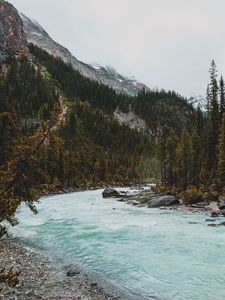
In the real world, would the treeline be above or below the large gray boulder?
above

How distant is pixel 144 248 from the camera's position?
71.4 feet

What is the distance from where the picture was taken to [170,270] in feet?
56.1

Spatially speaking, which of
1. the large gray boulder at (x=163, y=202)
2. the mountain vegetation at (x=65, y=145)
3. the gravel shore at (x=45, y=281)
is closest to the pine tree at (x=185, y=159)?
the mountain vegetation at (x=65, y=145)

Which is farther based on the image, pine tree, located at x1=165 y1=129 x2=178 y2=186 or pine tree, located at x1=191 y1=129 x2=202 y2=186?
pine tree, located at x1=165 y1=129 x2=178 y2=186

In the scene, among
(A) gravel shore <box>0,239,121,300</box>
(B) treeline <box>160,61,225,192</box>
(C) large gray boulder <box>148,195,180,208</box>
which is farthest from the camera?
(B) treeline <box>160,61,225,192</box>

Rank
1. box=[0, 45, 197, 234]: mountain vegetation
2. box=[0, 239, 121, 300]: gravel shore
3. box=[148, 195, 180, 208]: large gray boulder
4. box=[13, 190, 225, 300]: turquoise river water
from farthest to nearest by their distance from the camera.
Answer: box=[148, 195, 180, 208]: large gray boulder < box=[13, 190, 225, 300]: turquoise river water < box=[0, 239, 121, 300]: gravel shore < box=[0, 45, 197, 234]: mountain vegetation

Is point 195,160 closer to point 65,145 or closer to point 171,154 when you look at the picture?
point 171,154

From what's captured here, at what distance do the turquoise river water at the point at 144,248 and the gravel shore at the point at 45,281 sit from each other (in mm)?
1251

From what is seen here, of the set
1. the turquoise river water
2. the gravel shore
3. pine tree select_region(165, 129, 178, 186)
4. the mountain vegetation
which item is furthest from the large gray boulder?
the gravel shore

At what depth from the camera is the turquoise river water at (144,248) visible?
49.6 feet

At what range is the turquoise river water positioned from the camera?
596 inches

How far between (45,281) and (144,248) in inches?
326

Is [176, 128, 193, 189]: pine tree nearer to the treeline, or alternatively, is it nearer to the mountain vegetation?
the treeline

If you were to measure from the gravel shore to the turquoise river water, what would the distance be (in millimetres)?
1251
